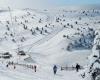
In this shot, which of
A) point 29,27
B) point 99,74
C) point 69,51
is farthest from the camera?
point 29,27

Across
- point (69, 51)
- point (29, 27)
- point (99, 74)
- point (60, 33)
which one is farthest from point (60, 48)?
point (99, 74)

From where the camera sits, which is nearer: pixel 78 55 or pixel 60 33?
pixel 78 55

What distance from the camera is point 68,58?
70.6 m

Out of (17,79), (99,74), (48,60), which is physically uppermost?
(99,74)

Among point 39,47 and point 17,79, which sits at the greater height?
point 17,79

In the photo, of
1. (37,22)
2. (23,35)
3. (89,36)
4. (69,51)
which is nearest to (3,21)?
(37,22)

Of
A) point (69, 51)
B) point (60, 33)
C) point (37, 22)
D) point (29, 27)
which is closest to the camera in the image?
point (69, 51)

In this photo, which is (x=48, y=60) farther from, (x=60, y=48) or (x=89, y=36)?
(x=89, y=36)

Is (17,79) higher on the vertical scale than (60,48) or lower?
higher

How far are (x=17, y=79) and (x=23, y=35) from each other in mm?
61028

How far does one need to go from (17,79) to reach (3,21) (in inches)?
3255

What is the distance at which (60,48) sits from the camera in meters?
79.8

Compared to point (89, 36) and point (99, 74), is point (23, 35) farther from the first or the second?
point (99, 74)

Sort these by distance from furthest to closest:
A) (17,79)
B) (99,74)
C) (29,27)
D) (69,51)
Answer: (29,27) → (69,51) → (17,79) → (99,74)
